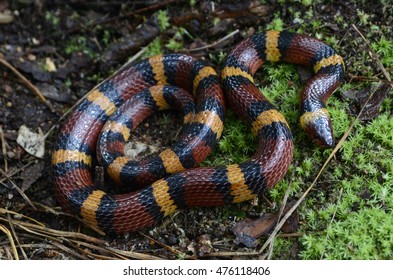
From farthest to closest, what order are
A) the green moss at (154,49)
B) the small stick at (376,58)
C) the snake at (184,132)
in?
the green moss at (154,49) → the small stick at (376,58) → the snake at (184,132)

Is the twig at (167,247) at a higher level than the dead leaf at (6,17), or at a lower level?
lower

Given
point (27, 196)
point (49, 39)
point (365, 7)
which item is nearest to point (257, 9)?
point (365, 7)

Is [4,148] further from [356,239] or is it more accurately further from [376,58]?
[376,58]

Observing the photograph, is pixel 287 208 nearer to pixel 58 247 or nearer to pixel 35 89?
pixel 58 247

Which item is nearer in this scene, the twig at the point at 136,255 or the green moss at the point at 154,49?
the twig at the point at 136,255

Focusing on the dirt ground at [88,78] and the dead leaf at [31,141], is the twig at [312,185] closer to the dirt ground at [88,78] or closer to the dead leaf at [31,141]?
the dirt ground at [88,78]

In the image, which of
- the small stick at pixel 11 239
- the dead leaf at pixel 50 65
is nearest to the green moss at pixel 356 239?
the small stick at pixel 11 239
